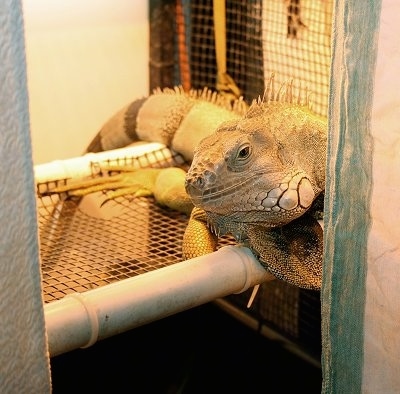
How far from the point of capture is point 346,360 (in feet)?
4.89

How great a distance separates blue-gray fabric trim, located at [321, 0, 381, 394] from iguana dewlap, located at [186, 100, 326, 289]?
30 centimetres

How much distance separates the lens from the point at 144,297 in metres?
1.51

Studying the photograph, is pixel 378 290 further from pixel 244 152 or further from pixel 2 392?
pixel 2 392

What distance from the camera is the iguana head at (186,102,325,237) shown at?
5.67 ft

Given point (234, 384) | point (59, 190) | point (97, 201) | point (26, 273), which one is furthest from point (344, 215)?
point (234, 384)

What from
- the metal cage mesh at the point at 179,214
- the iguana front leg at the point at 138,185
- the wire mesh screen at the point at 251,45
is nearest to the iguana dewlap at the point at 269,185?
the metal cage mesh at the point at 179,214

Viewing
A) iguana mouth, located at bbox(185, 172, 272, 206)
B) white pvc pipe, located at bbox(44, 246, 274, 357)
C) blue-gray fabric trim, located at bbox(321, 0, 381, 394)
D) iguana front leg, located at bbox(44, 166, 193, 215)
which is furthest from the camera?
iguana front leg, located at bbox(44, 166, 193, 215)

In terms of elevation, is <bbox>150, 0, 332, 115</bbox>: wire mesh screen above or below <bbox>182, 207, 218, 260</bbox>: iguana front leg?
above

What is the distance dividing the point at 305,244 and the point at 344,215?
0.48 m

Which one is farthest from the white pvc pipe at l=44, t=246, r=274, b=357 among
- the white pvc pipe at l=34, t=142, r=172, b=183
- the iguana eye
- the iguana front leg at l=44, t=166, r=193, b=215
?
the white pvc pipe at l=34, t=142, r=172, b=183

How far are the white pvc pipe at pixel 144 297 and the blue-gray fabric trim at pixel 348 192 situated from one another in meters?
0.27

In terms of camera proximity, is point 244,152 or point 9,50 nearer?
point 9,50

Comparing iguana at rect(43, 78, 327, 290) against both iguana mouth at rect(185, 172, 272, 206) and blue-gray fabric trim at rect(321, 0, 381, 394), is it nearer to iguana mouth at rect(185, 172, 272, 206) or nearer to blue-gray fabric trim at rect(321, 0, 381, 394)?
iguana mouth at rect(185, 172, 272, 206)

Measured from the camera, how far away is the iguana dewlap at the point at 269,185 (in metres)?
1.73
